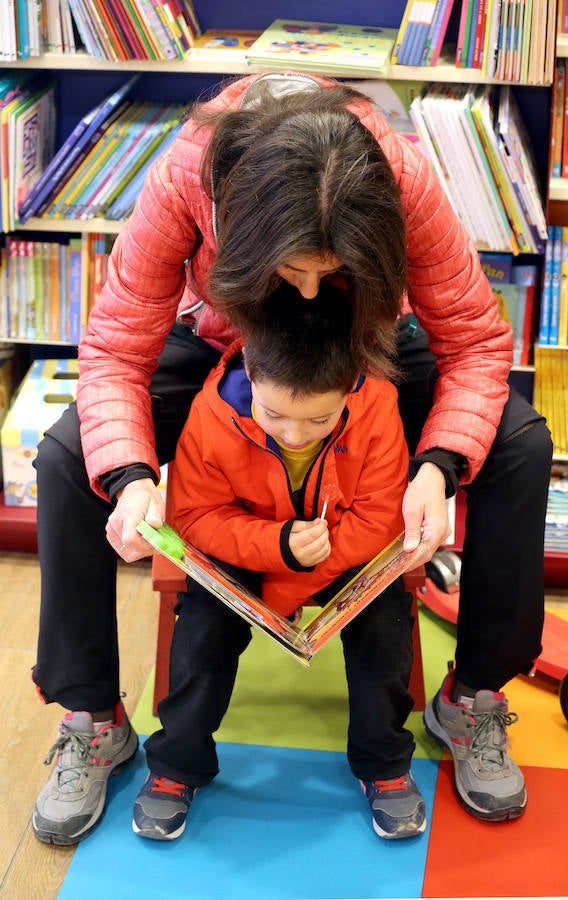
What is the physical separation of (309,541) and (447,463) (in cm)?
22

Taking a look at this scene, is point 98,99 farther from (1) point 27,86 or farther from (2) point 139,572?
(2) point 139,572

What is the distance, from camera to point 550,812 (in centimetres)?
162

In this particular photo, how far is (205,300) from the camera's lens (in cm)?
156

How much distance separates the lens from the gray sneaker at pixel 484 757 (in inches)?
62.9

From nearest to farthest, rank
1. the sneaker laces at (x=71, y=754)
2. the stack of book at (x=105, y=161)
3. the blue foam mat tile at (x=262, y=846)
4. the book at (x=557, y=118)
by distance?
the blue foam mat tile at (x=262, y=846)
the sneaker laces at (x=71, y=754)
the book at (x=557, y=118)
the stack of book at (x=105, y=161)

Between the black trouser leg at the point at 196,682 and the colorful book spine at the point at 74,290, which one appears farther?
the colorful book spine at the point at 74,290

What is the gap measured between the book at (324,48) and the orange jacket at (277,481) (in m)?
0.78

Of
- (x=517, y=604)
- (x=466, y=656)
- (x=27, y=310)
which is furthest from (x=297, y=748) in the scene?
(x=27, y=310)

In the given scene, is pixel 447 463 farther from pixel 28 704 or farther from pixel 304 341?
pixel 28 704

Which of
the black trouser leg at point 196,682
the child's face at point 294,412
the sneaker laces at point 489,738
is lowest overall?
the sneaker laces at point 489,738

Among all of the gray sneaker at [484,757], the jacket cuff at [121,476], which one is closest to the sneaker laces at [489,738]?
the gray sneaker at [484,757]

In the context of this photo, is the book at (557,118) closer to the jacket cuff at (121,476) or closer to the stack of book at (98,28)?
the stack of book at (98,28)

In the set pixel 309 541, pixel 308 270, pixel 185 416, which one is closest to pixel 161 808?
pixel 309 541

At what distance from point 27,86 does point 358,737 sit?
5.25ft
